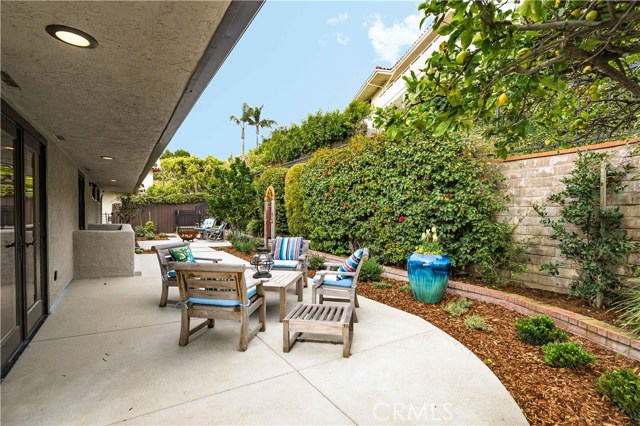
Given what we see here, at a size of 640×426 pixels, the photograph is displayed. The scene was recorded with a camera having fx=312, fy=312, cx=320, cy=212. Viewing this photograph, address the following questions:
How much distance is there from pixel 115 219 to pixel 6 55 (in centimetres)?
1900

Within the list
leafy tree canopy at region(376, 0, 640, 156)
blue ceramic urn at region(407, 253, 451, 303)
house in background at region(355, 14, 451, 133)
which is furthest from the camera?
house in background at region(355, 14, 451, 133)

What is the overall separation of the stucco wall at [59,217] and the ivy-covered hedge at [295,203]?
5.18 m

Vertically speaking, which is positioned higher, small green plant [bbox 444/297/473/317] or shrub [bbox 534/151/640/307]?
shrub [bbox 534/151/640/307]

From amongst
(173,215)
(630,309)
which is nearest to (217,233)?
(173,215)

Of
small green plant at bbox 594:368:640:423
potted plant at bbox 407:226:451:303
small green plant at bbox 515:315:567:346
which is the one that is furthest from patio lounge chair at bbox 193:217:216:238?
small green plant at bbox 594:368:640:423

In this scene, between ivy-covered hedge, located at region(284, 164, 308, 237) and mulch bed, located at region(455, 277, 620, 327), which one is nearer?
mulch bed, located at region(455, 277, 620, 327)

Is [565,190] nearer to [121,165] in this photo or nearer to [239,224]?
[121,165]

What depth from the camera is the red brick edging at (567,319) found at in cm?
289

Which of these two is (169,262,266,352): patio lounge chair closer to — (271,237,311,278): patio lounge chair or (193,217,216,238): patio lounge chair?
(271,237,311,278): patio lounge chair

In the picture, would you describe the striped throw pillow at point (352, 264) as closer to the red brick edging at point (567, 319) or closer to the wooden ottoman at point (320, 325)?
the wooden ottoman at point (320, 325)

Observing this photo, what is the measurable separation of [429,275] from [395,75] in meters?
17.5

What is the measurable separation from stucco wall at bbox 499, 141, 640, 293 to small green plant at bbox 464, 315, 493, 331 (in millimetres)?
1467

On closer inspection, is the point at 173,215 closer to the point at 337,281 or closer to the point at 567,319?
the point at 337,281

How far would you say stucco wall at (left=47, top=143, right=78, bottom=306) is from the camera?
14.8ft
